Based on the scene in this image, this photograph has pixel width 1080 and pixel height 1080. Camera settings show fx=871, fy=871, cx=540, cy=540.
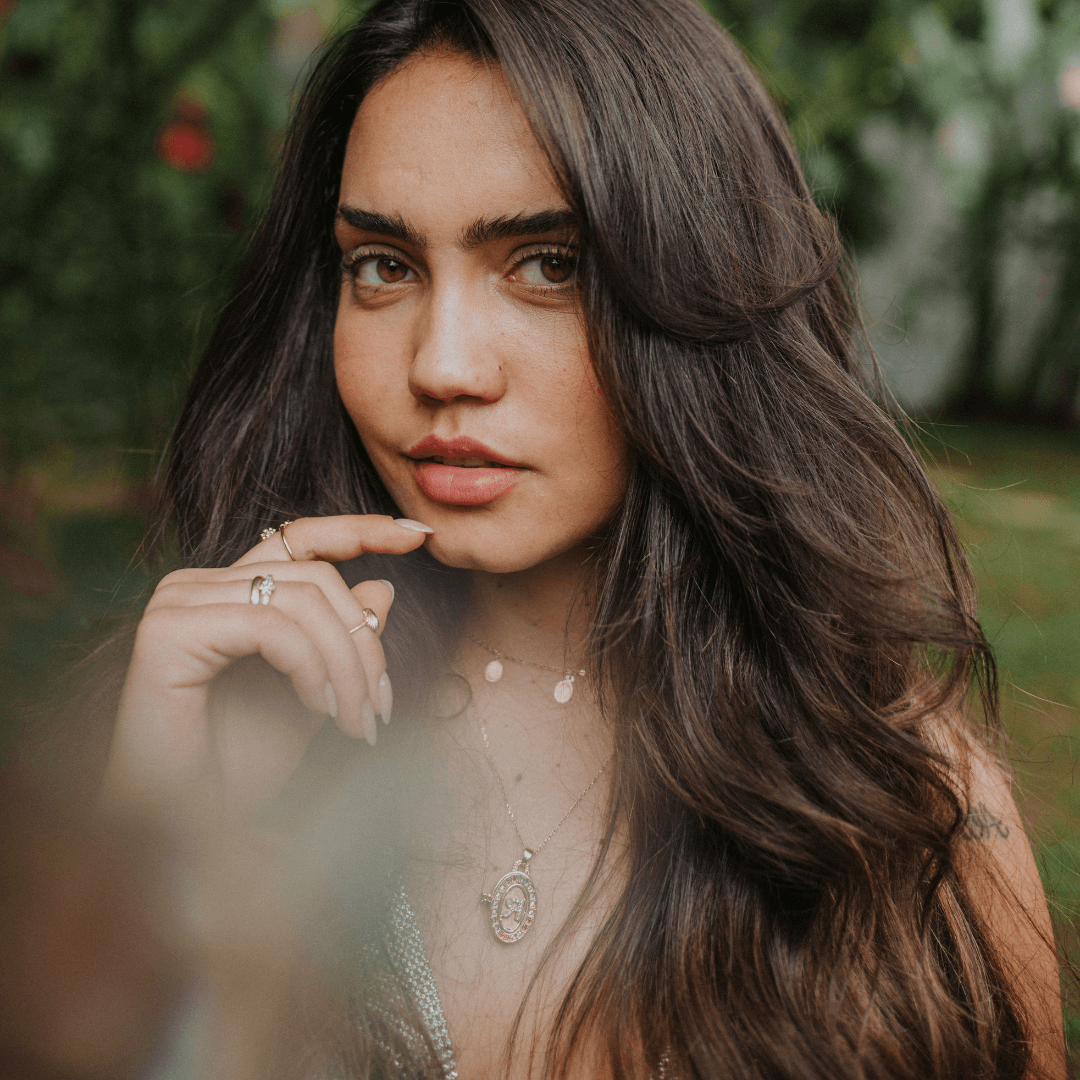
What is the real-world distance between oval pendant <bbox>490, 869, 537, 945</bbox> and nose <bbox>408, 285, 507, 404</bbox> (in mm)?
751

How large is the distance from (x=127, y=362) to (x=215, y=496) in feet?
3.66

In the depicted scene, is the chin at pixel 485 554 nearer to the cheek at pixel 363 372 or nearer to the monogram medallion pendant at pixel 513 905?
the cheek at pixel 363 372

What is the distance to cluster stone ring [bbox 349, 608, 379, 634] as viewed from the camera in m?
1.21

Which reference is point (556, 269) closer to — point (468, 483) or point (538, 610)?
point (468, 483)

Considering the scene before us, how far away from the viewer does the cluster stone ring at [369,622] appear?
1205mm

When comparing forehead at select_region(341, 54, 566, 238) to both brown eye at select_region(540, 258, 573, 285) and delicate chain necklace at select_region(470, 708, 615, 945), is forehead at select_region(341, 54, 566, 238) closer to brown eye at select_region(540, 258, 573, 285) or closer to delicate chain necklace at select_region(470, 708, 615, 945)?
brown eye at select_region(540, 258, 573, 285)

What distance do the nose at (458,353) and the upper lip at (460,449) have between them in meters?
0.06

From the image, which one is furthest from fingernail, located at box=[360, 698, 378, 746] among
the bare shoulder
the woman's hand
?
the bare shoulder

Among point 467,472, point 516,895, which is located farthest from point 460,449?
point 516,895

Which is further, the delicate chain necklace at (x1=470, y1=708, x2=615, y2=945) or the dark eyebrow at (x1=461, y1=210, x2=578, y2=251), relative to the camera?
the delicate chain necklace at (x1=470, y1=708, x2=615, y2=945)

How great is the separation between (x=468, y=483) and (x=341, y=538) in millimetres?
221

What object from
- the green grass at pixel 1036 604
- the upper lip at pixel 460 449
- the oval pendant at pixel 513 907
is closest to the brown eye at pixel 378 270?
the upper lip at pixel 460 449

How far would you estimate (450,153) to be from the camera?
1.19 metres

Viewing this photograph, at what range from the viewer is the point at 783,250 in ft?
4.44
